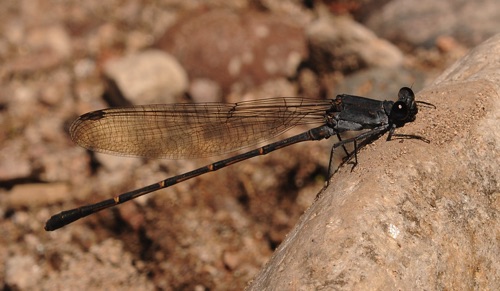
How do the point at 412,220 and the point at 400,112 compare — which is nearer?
the point at 412,220

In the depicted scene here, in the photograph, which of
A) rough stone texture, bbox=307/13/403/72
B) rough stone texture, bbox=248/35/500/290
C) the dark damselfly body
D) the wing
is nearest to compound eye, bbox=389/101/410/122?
rough stone texture, bbox=248/35/500/290

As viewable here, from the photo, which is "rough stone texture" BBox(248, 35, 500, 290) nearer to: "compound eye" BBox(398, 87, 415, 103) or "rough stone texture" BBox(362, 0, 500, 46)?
"compound eye" BBox(398, 87, 415, 103)

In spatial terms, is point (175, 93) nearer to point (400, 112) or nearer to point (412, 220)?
point (400, 112)

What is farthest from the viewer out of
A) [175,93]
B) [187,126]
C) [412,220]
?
[175,93]

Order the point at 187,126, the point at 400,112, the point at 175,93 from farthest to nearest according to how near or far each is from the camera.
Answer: the point at 175,93
the point at 187,126
the point at 400,112

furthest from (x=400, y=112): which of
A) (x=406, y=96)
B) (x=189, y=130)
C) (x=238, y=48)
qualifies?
(x=238, y=48)

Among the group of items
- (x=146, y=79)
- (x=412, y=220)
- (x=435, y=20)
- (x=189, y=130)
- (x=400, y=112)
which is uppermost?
(x=146, y=79)

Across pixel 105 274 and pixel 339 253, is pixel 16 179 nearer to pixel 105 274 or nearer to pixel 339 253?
pixel 105 274
